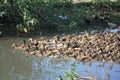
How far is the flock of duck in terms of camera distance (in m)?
11.4

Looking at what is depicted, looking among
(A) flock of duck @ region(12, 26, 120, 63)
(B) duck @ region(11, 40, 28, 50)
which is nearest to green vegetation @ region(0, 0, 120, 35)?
(A) flock of duck @ region(12, 26, 120, 63)

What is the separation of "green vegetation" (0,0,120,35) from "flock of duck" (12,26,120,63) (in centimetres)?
129

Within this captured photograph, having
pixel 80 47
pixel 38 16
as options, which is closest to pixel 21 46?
pixel 80 47

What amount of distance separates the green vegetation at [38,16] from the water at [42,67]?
2.43 m

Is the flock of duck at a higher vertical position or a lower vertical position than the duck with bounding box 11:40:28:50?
higher

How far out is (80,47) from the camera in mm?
12211

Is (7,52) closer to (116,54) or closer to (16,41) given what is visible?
(16,41)

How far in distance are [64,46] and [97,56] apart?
1.25m

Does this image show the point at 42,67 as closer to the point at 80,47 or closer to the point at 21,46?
the point at 80,47

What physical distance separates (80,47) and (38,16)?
145 inches

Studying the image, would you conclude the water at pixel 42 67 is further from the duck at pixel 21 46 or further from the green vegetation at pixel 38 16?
the green vegetation at pixel 38 16

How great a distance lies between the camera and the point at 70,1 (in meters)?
17.7

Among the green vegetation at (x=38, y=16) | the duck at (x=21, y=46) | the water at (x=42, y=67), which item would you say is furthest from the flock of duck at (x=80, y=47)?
the green vegetation at (x=38, y=16)

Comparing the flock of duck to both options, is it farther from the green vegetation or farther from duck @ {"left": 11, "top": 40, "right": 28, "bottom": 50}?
the green vegetation
